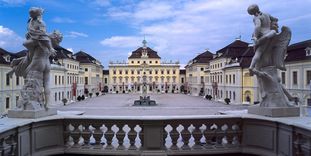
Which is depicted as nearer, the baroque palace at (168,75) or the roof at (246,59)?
the baroque palace at (168,75)

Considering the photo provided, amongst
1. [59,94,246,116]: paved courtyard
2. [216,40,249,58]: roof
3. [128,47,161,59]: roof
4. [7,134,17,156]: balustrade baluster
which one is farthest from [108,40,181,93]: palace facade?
[7,134,17,156]: balustrade baluster

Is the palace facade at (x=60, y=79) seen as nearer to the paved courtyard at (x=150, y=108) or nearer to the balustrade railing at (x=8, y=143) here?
the balustrade railing at (x=8, y=143)

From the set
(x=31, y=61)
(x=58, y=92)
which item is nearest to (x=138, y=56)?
(x=58, y=92)

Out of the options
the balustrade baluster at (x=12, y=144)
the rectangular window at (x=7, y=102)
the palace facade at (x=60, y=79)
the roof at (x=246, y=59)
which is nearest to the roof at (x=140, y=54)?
the palace facade at (x=60, y=79)

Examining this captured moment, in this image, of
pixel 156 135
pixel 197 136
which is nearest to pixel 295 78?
pixel 197 136

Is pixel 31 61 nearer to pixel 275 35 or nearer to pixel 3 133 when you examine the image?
pixel 3 133

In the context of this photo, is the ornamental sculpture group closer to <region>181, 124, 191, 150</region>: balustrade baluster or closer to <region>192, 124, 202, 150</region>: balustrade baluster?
<region>192, 124, 202, 150</region>: balustrade baluster

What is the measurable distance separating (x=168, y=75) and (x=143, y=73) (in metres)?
7.98

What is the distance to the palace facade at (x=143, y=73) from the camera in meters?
102

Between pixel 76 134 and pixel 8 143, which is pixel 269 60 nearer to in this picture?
pixel 76 134

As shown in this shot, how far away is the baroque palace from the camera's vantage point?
30655 millimetres

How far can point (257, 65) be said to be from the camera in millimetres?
5043

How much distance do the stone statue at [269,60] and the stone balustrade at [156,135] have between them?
16.4 inches

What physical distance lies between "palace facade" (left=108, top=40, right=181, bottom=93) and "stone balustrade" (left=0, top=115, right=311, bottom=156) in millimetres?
95684
